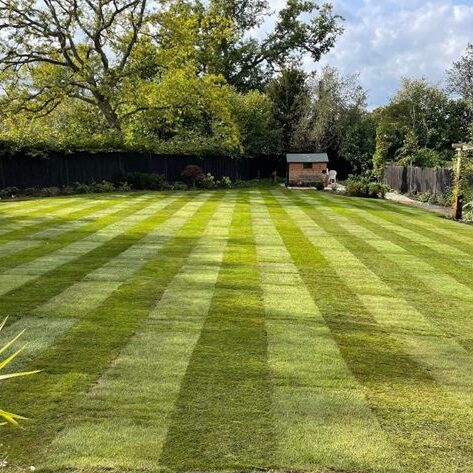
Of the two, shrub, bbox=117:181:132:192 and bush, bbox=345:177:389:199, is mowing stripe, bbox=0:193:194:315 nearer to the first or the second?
shrub, bbox=117:181:132:192

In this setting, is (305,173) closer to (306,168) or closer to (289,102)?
(306,168)

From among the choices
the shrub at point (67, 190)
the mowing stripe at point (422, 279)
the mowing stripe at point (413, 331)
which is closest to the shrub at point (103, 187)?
the shrub at point (67, 190)

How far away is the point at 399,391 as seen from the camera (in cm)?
387

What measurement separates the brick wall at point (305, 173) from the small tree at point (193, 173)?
601 cm

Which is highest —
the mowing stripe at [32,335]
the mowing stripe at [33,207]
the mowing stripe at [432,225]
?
the mowing stripe at [33,207]

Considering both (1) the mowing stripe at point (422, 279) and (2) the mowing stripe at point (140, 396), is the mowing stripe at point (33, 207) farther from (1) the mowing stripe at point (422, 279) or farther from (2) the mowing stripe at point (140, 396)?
(2) the mowing stripe at point (140, 396)

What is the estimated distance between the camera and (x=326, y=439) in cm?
313

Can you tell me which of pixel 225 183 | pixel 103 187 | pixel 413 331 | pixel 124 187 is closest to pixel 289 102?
pixel 225 183

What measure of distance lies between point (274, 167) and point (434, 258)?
30976mm

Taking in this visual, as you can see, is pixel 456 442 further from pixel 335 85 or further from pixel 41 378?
pixel 335 85

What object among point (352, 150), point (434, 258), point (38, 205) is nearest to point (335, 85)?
point (352, 150)

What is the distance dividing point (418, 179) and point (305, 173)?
799 centimetres

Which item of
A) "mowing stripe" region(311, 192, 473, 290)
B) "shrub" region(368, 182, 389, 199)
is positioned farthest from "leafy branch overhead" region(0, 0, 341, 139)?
"mowing stripe" region(311, 192, 473, 290)

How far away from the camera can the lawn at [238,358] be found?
3021mm
